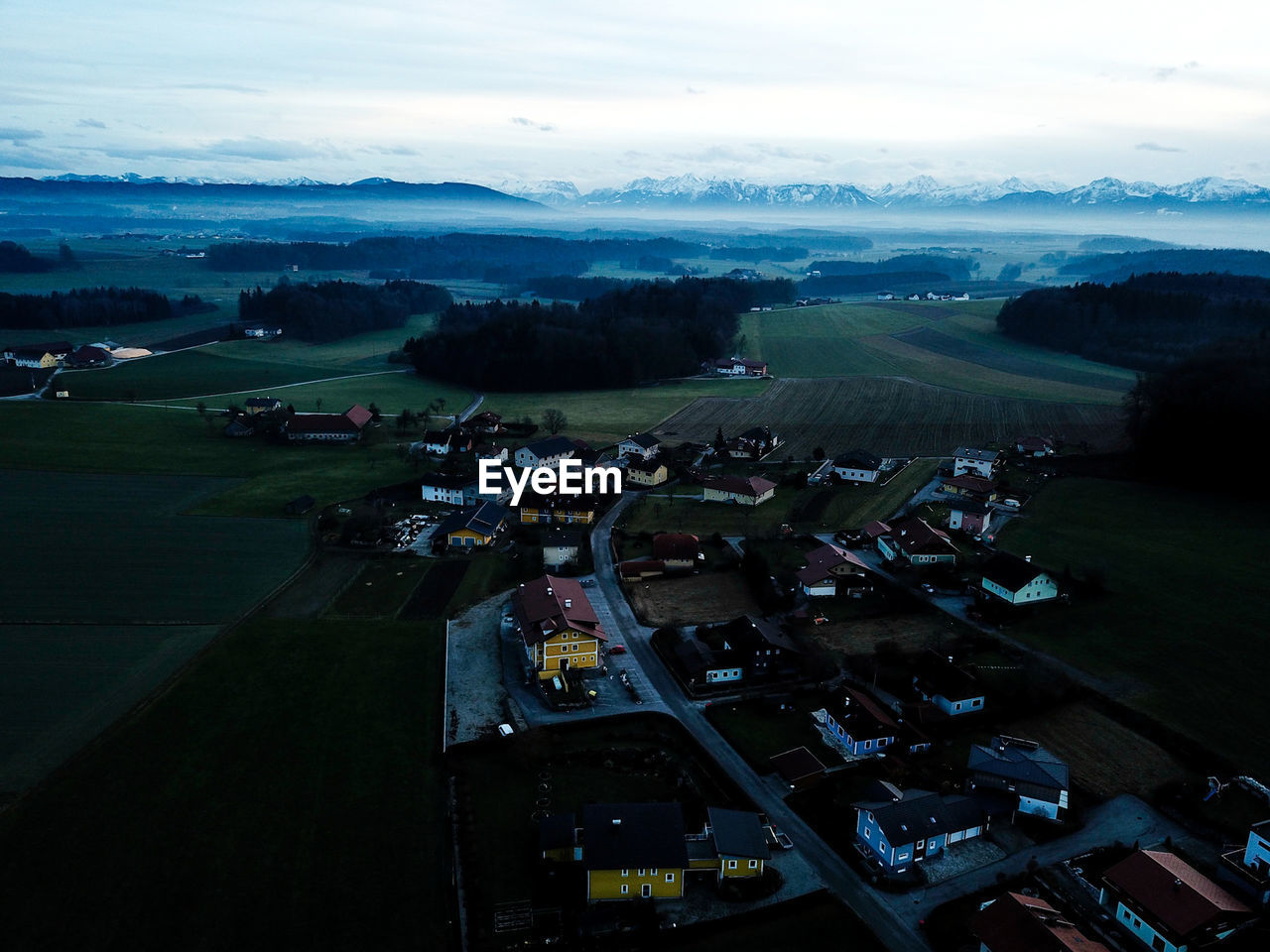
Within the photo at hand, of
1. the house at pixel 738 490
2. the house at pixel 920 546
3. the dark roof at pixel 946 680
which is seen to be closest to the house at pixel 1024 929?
the dark roof at pixel 946 680

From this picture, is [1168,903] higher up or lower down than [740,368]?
lower down

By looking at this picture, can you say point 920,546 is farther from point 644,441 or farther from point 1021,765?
point 644,441

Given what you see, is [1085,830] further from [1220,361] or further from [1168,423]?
[1220,361]

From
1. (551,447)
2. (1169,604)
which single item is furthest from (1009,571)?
(551,447)

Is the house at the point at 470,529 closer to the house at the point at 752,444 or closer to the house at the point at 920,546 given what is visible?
the house at the point at 920,546

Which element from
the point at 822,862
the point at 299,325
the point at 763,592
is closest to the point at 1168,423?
the point at 763,592

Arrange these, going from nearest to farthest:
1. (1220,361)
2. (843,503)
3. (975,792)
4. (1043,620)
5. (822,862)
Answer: (822,862) → (975,792) → (1043,620) → (843,503) → (1220,361)
